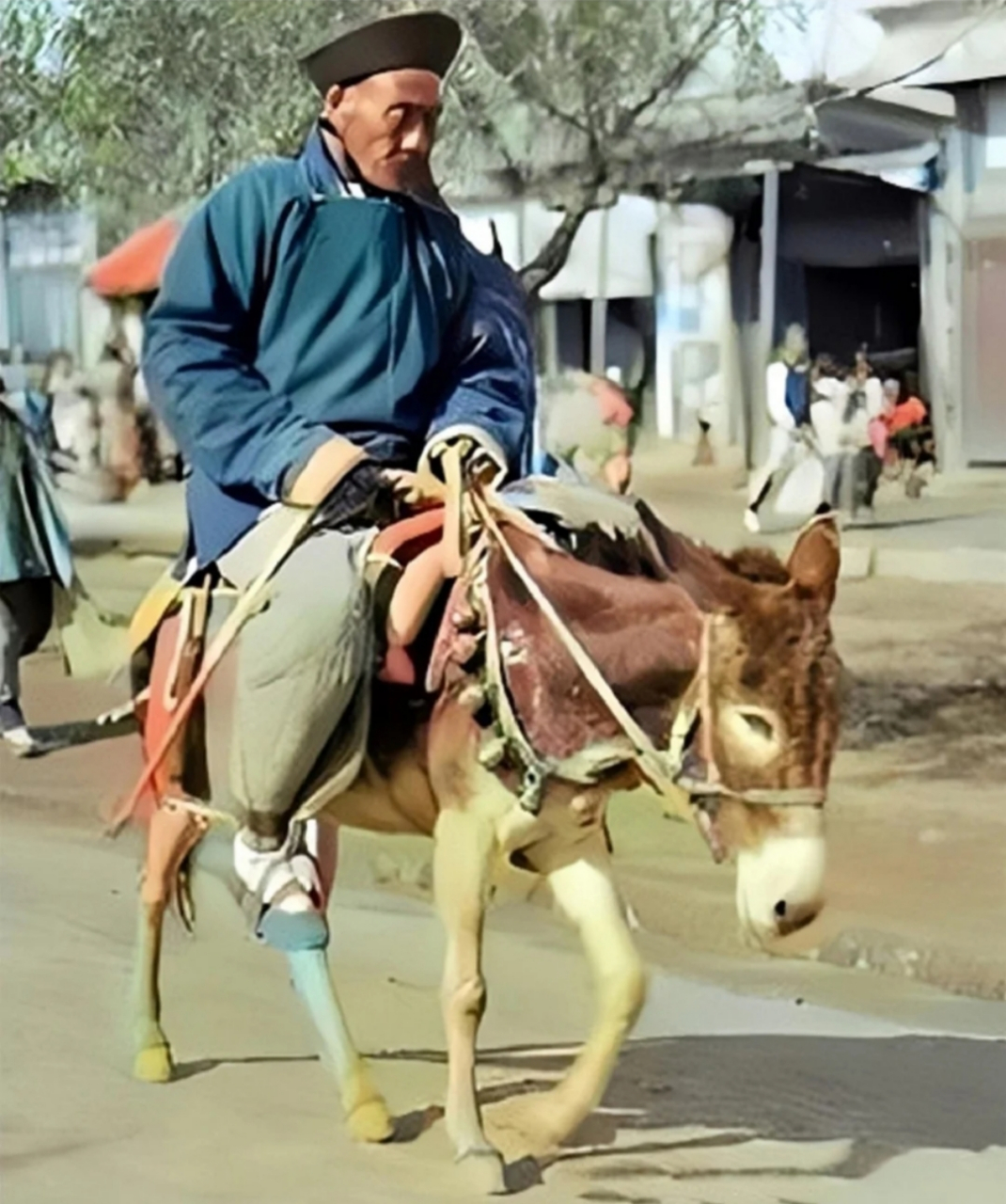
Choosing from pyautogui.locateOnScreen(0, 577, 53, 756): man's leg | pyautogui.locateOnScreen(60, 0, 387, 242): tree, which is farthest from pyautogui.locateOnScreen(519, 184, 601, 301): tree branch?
pyautogui.locateOnScreen(0, 577, 53, 756): man's leg

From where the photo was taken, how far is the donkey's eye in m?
1.86

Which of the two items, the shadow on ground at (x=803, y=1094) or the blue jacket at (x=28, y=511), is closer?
the shadow on ground at (x=803, y=1094)

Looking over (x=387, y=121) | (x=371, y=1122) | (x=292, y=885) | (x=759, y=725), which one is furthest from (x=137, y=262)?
(x=371, y=1122)

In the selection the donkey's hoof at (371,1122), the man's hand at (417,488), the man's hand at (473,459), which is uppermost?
the man's hand at (473,459)

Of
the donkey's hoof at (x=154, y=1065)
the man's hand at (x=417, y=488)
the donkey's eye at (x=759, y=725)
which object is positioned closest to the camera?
the donkey's eye at (x=759, y=725)

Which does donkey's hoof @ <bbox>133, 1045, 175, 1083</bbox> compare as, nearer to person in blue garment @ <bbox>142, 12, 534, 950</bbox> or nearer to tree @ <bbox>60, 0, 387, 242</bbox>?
person in blue garment @ <bbox>142, 12, 534, 950</bbox>

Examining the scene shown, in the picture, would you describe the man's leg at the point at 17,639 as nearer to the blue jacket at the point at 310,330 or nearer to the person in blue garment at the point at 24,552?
the person in blue garment at the point at 24,552

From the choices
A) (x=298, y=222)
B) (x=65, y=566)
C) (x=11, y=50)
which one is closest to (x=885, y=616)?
(x=298, y=222)

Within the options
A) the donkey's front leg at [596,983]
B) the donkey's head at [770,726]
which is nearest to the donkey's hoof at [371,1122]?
the donkey's front leg at [596,983]

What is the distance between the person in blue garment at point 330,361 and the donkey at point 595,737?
72mm

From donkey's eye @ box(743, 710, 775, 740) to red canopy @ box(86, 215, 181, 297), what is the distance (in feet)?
2.26

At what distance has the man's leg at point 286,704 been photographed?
1.94m

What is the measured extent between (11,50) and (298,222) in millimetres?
442

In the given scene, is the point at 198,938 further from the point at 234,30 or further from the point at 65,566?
the point at 234,30
